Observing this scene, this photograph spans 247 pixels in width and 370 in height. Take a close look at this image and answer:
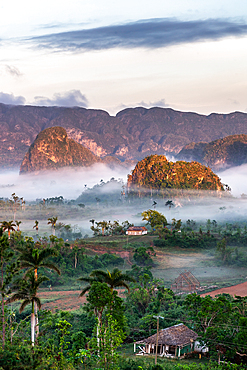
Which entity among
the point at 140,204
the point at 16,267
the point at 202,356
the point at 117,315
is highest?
the point at 140,204

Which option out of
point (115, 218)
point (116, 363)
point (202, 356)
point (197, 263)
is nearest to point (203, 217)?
point (115, 218)

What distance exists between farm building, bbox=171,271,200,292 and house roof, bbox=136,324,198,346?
25.2 meters

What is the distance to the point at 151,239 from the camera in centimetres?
10550

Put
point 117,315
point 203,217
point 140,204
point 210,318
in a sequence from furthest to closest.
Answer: point 140,204, point 203,217, point 210,318, point 117,315

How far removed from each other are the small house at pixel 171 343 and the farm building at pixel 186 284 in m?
25.9

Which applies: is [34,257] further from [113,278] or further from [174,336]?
[174,336]

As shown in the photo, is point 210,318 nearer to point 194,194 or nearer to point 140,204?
point 140,204

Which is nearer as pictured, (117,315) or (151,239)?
(117,315)

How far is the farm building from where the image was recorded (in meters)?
68.5

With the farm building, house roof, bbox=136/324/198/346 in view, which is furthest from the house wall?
the farm building

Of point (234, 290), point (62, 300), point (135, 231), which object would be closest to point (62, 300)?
point (62, 300)

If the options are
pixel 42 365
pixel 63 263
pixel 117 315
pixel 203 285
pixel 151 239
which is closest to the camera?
pixel 42 365

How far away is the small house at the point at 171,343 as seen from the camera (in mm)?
39844

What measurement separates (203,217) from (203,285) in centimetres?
8607
